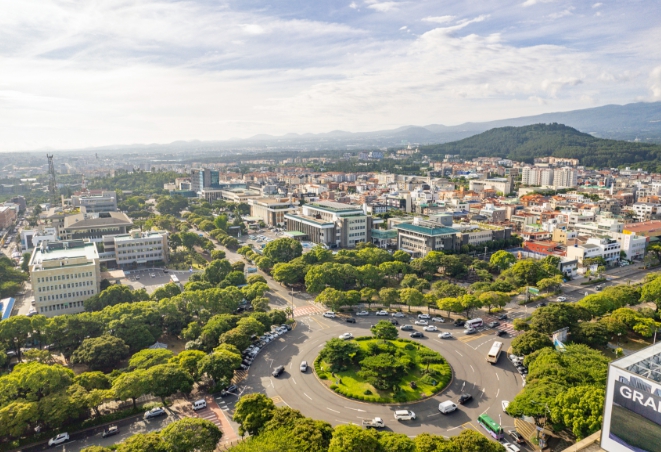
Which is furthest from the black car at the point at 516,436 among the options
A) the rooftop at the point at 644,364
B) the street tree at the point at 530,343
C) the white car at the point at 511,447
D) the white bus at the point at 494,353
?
the rooftop at the point at 644,364

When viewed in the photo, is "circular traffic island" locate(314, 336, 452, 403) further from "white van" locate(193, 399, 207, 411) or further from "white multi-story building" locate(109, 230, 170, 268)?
"white multi-story building" locate(109, 230, 170, 268)

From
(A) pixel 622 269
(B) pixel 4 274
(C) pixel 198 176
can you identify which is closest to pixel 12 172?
(C) pixel 198 176

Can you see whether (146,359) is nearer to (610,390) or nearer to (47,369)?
(47,369)

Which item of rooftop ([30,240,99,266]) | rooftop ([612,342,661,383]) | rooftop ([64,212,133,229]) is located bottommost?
rooftop ([30,240,99,266])

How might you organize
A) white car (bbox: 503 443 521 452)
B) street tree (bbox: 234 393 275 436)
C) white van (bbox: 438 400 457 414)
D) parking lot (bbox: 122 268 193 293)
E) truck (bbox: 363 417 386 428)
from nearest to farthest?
1. white car (bbox: 503 443 521 452)
2. street tree (bbox: 234 393 275 436)
3. truck (bbox: 363 417 386 428)
4. white van (bbox: 438 400 457 414)
5. parking lot (bbox: 122 268 193 293)

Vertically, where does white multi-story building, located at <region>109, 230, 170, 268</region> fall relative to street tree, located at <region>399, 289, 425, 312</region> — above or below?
above

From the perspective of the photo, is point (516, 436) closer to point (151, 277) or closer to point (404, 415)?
point (404, 415)

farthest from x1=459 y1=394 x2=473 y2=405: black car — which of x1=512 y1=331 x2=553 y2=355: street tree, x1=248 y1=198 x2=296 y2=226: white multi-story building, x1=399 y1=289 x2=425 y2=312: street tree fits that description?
x1=248 y1=198 x2=296 y2=226: white multi-story building

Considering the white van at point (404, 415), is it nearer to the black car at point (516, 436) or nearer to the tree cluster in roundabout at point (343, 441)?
the tree cluster in roundabout at point (343, 441)
